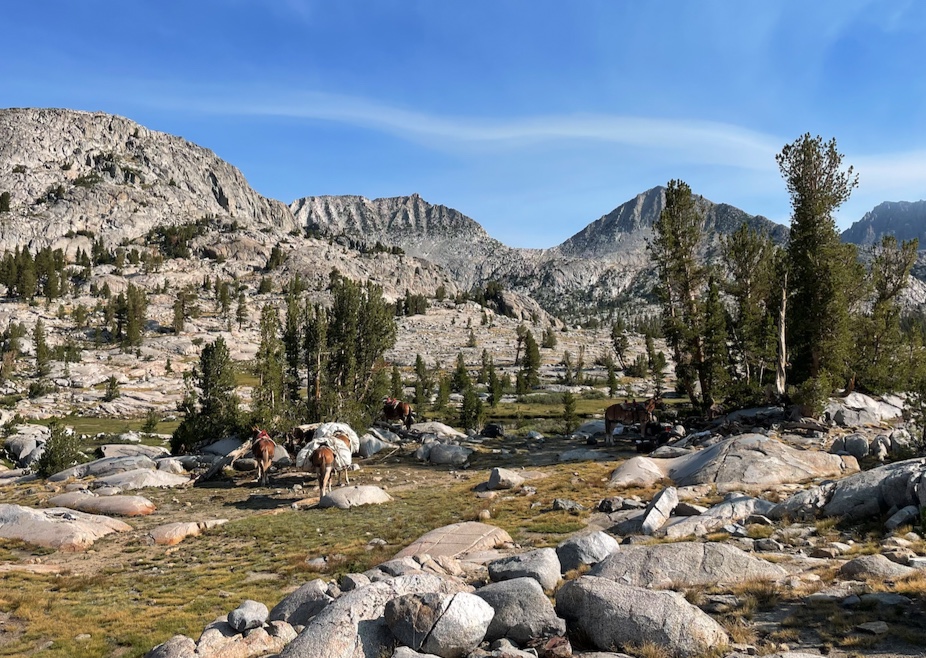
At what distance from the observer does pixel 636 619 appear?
311 inches

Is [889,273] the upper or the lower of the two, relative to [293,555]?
upper

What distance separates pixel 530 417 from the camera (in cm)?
6831

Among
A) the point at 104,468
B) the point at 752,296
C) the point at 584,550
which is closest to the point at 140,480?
the point at 104,468

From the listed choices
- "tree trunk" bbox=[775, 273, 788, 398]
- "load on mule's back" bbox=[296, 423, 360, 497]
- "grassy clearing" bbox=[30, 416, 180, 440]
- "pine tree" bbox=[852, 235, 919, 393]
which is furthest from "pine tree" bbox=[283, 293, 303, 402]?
"pine tree" bbox=[852, 235, 919, 393]

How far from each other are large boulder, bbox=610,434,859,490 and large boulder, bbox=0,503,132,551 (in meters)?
19.3

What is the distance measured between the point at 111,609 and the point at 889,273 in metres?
54.5

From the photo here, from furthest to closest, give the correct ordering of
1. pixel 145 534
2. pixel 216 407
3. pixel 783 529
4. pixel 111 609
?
pixel 216 407
pixel 145 534
pixel 783 529
pixel 111 609

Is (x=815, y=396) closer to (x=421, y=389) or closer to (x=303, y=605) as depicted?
(x=303, y=605)

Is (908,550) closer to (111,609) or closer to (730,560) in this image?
(730,560)

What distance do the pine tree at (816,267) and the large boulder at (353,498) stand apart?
98.1 ft

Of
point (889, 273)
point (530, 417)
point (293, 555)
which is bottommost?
point (530, 417)

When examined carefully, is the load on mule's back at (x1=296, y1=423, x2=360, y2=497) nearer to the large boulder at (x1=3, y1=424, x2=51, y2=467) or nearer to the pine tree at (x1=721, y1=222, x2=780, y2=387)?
the large boulder at (x1=3, y1=424, x2=51, y2=467)

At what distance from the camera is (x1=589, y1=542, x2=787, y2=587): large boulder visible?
33.4ft

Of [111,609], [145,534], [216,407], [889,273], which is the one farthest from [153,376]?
[889,273]
